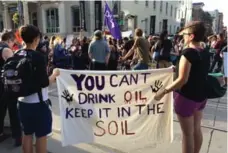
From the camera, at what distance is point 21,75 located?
2463 millimetres

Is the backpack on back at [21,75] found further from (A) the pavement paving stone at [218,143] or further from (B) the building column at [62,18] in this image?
(B) the building column at [62,18]

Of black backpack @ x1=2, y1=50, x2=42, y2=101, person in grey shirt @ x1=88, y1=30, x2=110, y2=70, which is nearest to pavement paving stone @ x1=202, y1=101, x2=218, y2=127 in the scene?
person in grey shirt @ x1=88, y1=30, x2=110, y2=70

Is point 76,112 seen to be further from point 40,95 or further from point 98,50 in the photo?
point 98,50

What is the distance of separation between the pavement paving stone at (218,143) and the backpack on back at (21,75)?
8.24ft

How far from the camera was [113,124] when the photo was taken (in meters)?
3.23

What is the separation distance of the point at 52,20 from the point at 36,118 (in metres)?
28.2

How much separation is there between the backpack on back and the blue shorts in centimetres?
18

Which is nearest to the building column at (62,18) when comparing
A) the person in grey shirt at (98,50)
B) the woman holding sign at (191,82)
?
the person in grey shirt at (98,50)

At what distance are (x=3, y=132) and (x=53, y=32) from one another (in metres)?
26.2

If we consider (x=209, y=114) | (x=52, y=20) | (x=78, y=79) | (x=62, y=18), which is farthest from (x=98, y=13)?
(x=78, y=79)

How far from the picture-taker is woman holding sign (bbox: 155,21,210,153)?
2.55 metres

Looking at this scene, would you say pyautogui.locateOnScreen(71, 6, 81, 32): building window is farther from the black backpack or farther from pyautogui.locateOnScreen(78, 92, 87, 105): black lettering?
the black backpack

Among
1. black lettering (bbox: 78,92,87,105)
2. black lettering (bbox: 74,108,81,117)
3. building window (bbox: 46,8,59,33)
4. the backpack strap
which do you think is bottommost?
black lettering (bbox: 74,108,81,117)

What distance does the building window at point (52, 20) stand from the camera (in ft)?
95.6
